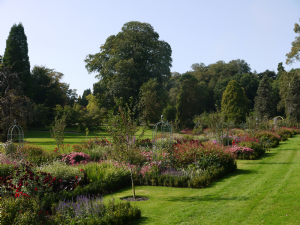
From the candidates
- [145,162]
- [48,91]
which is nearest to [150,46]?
[48,91]

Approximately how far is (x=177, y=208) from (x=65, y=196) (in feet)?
8.98

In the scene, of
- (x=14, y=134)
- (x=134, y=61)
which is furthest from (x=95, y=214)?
(x=134, y=61)

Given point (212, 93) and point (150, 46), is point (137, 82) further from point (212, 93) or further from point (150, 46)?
point (212, 93)

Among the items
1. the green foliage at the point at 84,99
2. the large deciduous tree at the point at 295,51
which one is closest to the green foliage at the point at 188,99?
the large deciduous tree at the point at 295,51

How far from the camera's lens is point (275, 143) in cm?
1717

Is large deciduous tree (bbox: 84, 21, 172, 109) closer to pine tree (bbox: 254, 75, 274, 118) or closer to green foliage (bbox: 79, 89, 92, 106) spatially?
pine tree (bbox: 254, 75, 274, 118)

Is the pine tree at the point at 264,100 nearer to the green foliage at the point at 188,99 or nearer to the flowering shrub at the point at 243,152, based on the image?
the green foliage at the point at 188,99

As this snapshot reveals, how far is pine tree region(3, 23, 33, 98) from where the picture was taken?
29.7 m

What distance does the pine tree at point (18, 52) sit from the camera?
2969 centimetres

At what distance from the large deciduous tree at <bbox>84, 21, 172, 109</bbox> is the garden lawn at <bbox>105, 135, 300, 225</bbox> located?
21779mm

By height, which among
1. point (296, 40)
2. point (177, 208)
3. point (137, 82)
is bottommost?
point (177, 208)

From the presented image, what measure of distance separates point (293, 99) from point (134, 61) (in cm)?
2240

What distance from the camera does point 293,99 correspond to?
33.9m

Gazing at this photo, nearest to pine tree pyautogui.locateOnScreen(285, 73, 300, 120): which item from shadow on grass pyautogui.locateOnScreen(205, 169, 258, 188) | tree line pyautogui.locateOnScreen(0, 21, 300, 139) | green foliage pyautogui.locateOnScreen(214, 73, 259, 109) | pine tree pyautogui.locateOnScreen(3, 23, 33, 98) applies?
tree line pyautogui.locateOnScreen(0, 21, 300, 139)
